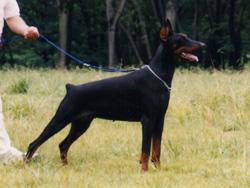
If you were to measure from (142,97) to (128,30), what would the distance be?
32405 millimetres

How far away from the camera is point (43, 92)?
13.7 m

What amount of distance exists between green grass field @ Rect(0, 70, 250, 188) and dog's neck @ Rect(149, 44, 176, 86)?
2.96 feet

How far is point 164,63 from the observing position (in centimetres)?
636

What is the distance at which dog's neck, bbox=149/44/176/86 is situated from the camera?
632 centimetres

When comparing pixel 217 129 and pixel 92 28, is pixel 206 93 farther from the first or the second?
pixel 92 28

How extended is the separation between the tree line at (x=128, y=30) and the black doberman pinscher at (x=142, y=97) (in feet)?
87.6

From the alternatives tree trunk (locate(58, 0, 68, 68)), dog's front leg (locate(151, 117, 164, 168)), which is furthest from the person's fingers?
tree trunk (locate(58, 0, 68, 68))

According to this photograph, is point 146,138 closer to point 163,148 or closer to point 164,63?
point 164,63

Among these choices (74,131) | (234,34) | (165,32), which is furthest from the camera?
(234,34)

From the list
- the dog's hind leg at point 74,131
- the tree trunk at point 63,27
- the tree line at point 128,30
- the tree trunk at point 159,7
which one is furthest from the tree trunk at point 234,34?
the dog's hind leg at point 74,131

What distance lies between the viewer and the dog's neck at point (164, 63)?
632 cm

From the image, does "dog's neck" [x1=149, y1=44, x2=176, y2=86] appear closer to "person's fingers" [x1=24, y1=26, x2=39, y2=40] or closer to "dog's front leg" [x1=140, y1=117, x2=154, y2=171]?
"dog's front leg" [x1=140, y1=117, x2=154, y2=171]

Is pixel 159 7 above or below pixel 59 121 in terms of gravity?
below

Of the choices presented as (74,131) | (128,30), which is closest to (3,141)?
(74,131)
